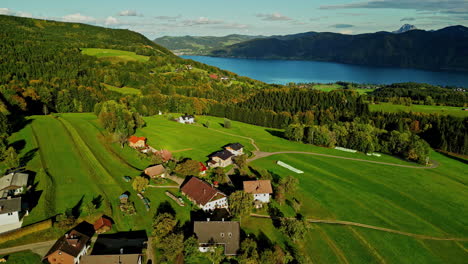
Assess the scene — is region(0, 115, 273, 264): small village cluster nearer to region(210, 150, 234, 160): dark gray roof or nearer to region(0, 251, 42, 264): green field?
region(0, 251, 42, 264): green field

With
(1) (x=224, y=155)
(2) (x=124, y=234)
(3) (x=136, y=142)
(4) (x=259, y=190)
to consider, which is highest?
(3) (x=136, y=142)

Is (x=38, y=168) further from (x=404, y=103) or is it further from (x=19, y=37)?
(x=404, y=103)

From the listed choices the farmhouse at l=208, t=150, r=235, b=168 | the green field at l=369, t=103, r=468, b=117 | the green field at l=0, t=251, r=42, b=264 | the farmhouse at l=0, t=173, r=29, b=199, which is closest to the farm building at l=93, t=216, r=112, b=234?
the green field at l=0, t=251, r=42, b=264

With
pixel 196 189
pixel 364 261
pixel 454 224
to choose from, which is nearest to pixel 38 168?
pixel 196 189

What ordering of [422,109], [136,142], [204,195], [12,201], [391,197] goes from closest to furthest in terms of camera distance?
[12,201] → [204,195] → [391,197] → [136,142] → [422,109]

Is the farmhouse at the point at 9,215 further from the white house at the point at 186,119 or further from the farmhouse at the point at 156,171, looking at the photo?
the white house at the point at 186,119

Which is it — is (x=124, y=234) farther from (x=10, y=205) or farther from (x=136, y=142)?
(x=136, y=142)

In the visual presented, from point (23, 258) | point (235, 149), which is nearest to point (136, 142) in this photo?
point (235, 149)
